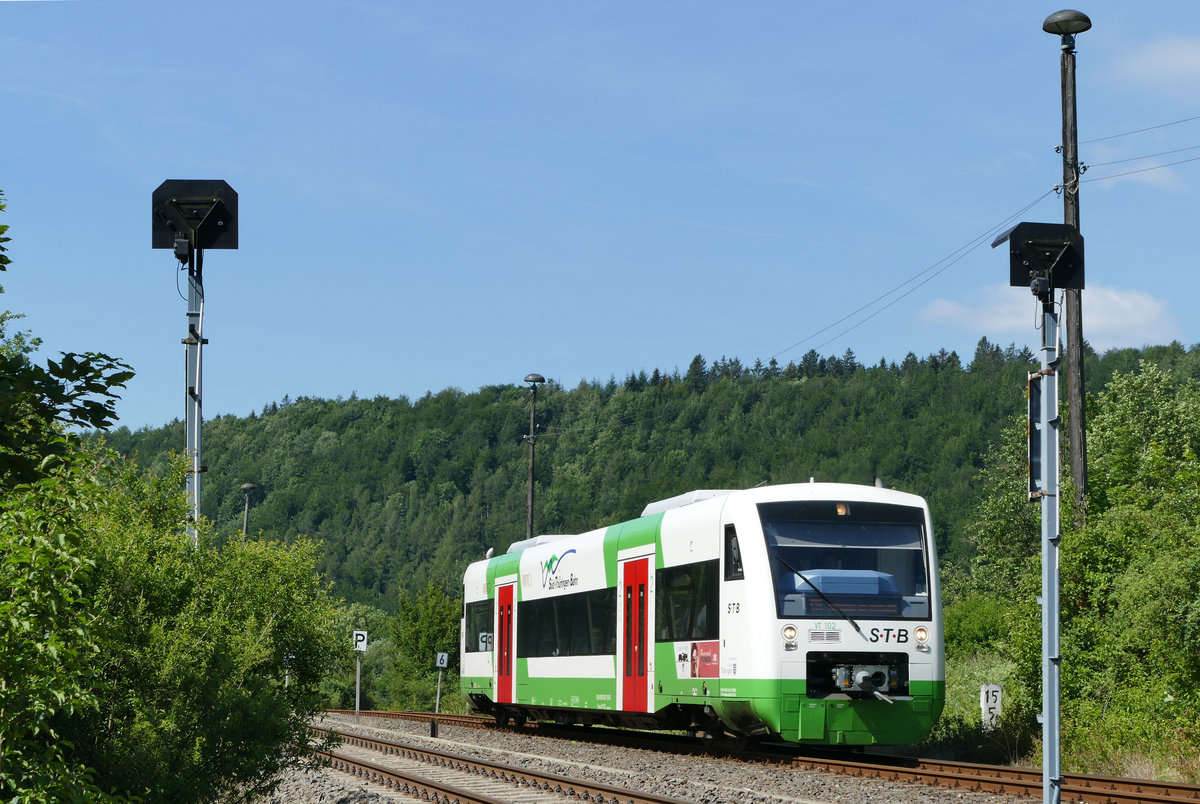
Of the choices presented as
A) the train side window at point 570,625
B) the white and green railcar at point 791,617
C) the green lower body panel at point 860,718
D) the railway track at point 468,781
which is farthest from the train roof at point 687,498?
the railway track at point 468,781

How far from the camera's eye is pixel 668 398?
19088 cm

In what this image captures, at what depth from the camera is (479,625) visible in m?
30.0

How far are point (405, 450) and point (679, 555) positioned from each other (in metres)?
166

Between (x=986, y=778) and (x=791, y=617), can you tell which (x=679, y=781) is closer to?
(x=791, y=617)

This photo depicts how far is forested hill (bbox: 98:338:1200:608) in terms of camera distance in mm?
144125

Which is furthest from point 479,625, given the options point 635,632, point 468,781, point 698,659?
point 468,781

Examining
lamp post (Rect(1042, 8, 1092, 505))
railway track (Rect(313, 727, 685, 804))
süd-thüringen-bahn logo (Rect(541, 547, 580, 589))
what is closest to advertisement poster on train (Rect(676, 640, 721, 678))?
railway track (Rect(313, 727, 685, 804))

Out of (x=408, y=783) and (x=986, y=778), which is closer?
(x=986, y=778)

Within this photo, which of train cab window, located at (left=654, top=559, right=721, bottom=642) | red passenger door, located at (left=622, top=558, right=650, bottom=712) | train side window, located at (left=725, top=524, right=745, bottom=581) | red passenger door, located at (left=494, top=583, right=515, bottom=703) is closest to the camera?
train side window, located at (left=725, top=524, right=745, bottom=581)

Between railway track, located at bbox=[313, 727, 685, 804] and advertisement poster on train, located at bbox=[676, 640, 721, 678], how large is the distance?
8.63 ft

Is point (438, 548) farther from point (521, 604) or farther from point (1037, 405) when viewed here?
point (1037, 405)

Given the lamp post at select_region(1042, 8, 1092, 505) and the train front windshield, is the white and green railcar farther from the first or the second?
the lamp post at select_region(1042, 8, 1092, 505)

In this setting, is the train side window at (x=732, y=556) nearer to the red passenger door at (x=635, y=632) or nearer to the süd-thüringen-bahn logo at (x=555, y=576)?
the red passenger door at (x=635, y=632)

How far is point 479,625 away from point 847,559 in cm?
1400
